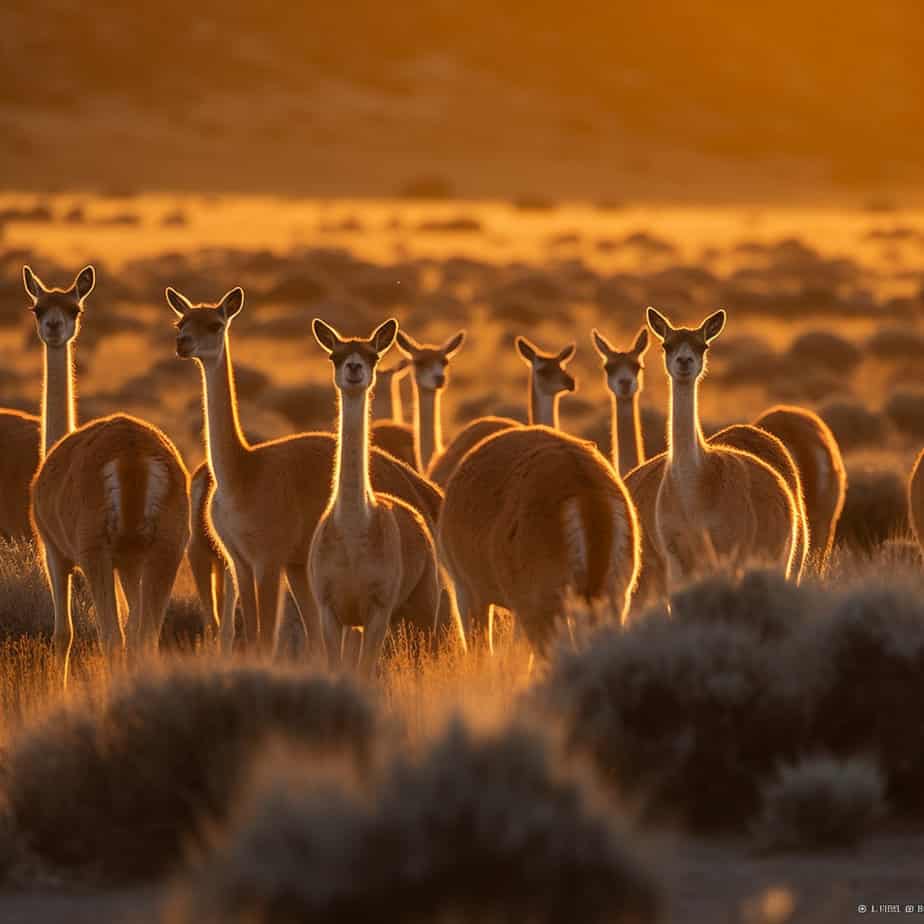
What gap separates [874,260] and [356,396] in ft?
165

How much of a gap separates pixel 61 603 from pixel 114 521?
683 mm

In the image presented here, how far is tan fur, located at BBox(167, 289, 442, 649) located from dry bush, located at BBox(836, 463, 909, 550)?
720cm

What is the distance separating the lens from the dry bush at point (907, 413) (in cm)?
2841

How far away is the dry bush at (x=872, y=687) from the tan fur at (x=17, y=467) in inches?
302

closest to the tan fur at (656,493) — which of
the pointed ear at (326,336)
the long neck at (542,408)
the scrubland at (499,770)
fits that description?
the scrubland at (499,770)

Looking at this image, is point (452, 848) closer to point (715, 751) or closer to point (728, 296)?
point (715, 751)

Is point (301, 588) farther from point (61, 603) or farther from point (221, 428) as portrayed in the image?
point (61, 603)

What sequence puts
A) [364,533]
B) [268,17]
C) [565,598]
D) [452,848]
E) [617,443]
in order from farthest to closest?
[268,17]
[617,443]
[364,533]
[565,598]
[452,848]

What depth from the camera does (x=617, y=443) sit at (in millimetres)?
16188

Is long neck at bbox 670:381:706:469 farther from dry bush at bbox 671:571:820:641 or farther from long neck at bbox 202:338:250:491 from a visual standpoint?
dry bush at bbox 671:571:820:641

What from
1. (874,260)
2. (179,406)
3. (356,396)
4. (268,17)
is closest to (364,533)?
(356,396)

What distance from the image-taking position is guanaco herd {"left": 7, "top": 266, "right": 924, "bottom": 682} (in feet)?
38.0

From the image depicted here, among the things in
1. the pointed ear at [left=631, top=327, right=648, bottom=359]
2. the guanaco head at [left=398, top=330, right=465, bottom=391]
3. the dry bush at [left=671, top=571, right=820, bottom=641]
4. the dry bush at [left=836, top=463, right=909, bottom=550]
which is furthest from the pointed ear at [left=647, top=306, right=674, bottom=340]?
the dry bush at [left=836, top=463, right=909, bottom=550]

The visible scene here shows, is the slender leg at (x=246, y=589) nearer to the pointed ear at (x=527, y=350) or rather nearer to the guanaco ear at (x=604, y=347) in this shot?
the guanaco ear at (x=604, y=347)
